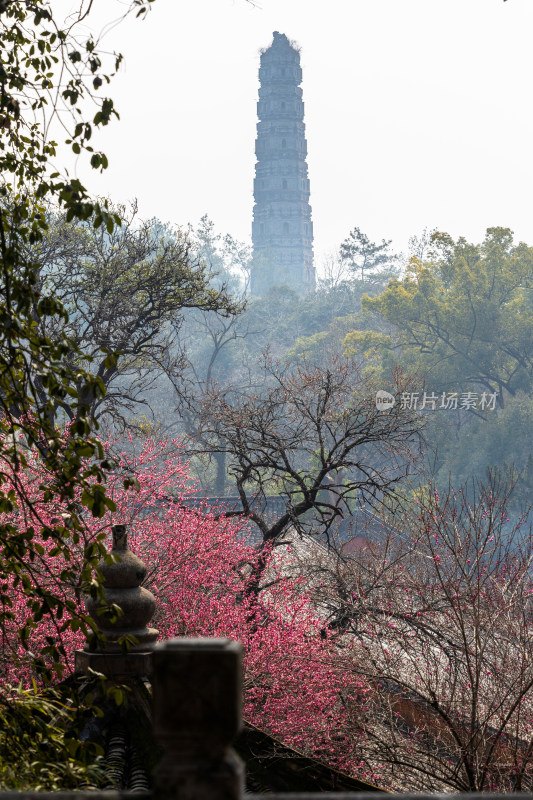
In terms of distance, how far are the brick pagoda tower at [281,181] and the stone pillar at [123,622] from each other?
3484 inches

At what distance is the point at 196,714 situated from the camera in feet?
5.62

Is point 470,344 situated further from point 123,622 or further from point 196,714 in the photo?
point 196,714

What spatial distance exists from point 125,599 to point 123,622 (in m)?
0.15

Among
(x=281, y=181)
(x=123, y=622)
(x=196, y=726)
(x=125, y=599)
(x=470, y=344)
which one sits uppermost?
(x=281, y=181)

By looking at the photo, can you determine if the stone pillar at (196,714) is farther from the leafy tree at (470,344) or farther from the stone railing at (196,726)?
the leafy tree at (470,344)

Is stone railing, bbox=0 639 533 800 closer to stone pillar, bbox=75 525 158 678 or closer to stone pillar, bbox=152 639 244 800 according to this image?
stone pillar, bbox=152 639 244 800

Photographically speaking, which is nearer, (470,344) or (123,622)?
(123,622)

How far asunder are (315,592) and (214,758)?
38.9ft

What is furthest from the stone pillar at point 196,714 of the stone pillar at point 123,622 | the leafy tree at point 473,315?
the leafy tree at point 473,315

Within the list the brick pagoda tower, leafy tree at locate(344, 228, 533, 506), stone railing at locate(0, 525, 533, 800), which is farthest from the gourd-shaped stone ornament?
the brick pagoda tower

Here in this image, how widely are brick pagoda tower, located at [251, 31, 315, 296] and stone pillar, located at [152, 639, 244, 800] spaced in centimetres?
9192

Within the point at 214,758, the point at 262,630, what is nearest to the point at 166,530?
the point at 262,630

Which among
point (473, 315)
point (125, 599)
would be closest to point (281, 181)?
point (473, 315)

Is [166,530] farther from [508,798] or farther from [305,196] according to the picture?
[305,196]
